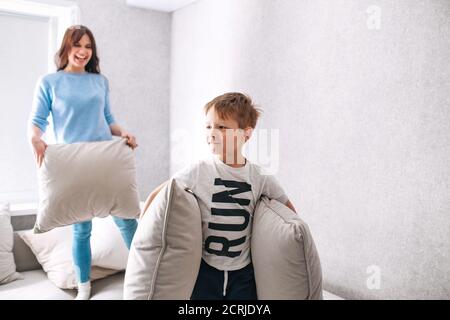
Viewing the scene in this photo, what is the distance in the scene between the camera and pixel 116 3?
8.79 feet

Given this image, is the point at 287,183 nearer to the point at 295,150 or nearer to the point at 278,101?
the point at 295,150

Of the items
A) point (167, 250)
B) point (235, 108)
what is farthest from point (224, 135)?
point (167, 250)

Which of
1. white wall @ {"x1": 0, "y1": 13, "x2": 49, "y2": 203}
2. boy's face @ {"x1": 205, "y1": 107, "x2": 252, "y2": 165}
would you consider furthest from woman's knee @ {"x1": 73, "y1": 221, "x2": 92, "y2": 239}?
white wall @ {"x1": 0, "y1": 13, "x2": 49, "y2": 203}

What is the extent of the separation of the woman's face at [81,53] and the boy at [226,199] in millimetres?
816

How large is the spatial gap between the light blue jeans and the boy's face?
2.57ft

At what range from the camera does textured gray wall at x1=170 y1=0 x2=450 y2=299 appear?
137cm

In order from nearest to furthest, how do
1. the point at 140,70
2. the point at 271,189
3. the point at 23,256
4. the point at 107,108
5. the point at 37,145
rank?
the point at 271,189
the point at 37,145
the point at 107,108
the point at 23,256
the point at 140,70

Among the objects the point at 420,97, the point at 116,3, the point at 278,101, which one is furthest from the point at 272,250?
the point at 116,3

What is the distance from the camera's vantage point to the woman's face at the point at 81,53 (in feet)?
6.02

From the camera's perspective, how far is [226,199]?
1.27m

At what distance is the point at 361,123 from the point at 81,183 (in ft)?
3.61

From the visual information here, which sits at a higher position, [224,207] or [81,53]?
[81,53]

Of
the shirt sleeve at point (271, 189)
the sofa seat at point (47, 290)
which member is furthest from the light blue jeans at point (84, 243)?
the shirt sleeve at point (271, 189)

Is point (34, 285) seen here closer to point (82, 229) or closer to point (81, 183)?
point (82, 229)
